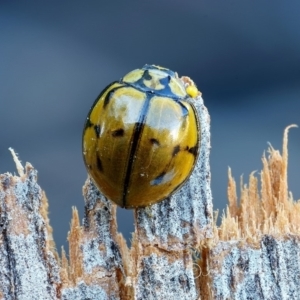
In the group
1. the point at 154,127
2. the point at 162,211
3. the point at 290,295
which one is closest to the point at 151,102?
the point at 154,127

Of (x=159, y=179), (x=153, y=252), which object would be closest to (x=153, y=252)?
(x=153, y=252)

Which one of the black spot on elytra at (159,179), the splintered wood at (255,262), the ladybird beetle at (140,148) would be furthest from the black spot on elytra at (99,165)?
the splintered wood at (255,262)

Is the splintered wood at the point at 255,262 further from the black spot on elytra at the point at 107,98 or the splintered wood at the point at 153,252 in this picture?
the black spot on elytra at the point at 107,98

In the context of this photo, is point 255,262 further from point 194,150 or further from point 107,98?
point 107,98

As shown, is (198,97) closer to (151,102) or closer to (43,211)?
(151,102)

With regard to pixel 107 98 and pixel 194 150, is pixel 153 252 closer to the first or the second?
pixel 194 150

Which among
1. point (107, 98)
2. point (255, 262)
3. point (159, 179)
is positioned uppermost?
point (107, 98)

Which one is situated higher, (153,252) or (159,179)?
(159,179)

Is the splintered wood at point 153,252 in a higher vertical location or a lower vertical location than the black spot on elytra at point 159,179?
lower
